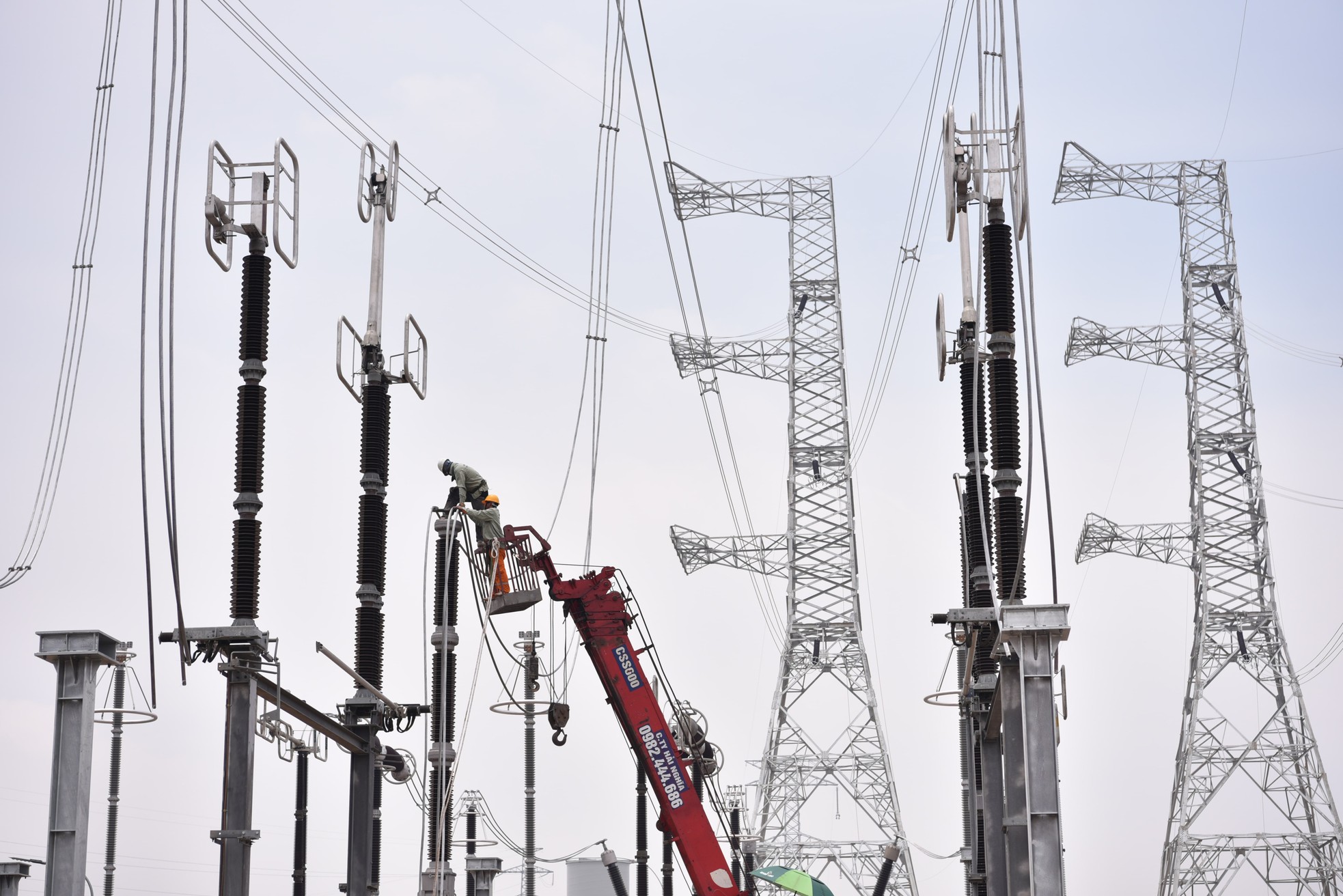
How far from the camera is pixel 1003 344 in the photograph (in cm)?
1770

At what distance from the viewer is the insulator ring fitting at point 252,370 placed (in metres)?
19.5

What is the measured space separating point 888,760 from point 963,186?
65.7ft

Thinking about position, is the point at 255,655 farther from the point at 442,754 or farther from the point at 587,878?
the point at 587,878

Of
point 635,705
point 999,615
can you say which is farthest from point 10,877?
point 999,615

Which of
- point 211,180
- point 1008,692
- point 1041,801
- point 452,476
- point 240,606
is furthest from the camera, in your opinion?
point 452,476

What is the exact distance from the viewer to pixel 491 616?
21.5 metres

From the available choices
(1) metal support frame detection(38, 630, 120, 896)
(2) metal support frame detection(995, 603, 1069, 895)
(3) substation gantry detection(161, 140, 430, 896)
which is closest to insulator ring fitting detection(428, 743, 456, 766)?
(3) substation gantry detection(161, 140, 430, 896)

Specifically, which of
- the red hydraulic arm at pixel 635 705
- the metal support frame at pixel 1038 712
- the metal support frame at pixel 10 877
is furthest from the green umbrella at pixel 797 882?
the metal support frame at pixel 10 877

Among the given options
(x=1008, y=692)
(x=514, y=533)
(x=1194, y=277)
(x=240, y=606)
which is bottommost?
(x=1008, y=692)

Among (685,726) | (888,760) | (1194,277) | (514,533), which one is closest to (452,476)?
(514,533)

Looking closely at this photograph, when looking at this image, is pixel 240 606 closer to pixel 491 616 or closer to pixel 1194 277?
pixel 491 616

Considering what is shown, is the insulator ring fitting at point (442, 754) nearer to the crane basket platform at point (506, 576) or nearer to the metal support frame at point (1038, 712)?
the crane basket platform at point (506, 576)

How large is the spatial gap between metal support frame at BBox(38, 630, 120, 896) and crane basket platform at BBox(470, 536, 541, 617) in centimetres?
561

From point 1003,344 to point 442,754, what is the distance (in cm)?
979
